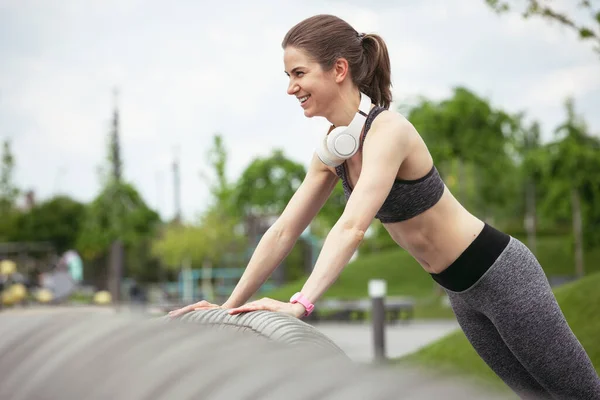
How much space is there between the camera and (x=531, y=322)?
233 cm

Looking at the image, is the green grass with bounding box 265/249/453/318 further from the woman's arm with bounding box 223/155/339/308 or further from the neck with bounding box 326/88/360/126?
the neck with bounding box 326/88/360/126

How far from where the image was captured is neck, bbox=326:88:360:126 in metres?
2.30

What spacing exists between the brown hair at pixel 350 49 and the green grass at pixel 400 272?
3031 centimetres

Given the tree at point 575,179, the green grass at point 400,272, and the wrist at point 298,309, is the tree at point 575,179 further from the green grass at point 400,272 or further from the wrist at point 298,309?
the wrist at point 298,309

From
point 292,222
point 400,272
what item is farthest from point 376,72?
point 400,272

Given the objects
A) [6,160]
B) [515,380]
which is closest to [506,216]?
[6,160]

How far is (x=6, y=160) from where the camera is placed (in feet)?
182

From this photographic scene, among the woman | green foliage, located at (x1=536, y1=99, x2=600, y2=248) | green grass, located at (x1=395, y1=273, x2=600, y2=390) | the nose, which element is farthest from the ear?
green foliage, located at (x1=536, y1=99, x2=600, y2=248)

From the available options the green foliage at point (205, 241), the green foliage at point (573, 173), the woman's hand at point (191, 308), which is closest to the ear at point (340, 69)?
the woman's hand at point (191, 308)

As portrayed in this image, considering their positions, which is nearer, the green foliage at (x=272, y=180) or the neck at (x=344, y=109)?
the neck at (x=344, y=109)

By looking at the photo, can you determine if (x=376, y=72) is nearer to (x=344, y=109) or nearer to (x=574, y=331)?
(x=344, y=109)

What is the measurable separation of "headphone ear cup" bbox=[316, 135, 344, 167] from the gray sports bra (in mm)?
46

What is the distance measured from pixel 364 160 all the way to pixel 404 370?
1220 millimetres

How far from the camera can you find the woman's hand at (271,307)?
1.65 metres
